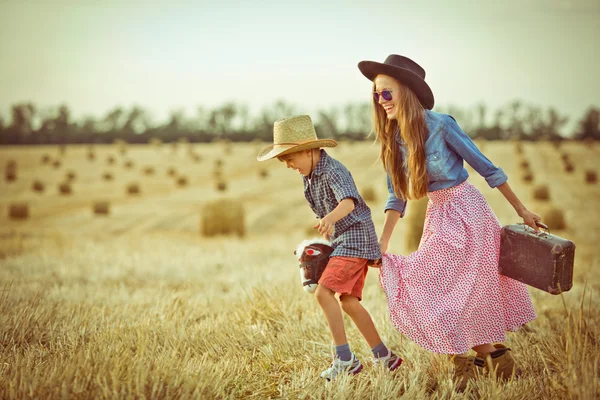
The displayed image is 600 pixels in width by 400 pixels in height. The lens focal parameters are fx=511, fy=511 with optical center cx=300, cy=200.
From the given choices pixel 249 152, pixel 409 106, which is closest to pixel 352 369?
pixel 409 106

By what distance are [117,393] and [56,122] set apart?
6368cm

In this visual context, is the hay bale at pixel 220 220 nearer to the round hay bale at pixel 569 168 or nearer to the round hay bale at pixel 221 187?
the round hay bale at pixel 221 187

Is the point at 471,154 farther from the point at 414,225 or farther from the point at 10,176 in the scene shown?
the point at 10,176

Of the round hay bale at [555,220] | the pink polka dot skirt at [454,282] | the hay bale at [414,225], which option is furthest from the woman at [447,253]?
the round hay bale at [555,220]

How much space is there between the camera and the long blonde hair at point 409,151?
3.01 m

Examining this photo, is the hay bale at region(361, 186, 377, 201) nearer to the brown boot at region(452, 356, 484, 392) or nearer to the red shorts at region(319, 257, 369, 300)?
the brown boot at region(452, 356, 484, 392)

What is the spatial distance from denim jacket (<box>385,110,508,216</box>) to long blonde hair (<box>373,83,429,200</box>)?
1.9 inches

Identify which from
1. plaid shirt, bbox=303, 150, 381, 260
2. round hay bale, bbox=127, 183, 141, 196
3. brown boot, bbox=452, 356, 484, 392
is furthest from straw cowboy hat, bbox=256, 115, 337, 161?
round hay bale, bbox=127, 183, 141, 196

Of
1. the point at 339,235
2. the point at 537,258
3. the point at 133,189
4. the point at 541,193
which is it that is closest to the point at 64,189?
the point at 133,189

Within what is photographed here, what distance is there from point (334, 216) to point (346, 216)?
0.24m

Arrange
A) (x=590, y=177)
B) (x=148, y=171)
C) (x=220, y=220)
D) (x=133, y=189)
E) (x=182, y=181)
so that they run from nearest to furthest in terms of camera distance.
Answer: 1. (x=220, y=220)
2. (x=133, y=189)
3. (x=590, y=177)
4. (x=182, y=181)
5. (x=148, y=171)

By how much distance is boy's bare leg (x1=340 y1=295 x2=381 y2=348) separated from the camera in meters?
3.01

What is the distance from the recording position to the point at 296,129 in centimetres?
304

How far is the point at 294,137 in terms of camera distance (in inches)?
119
